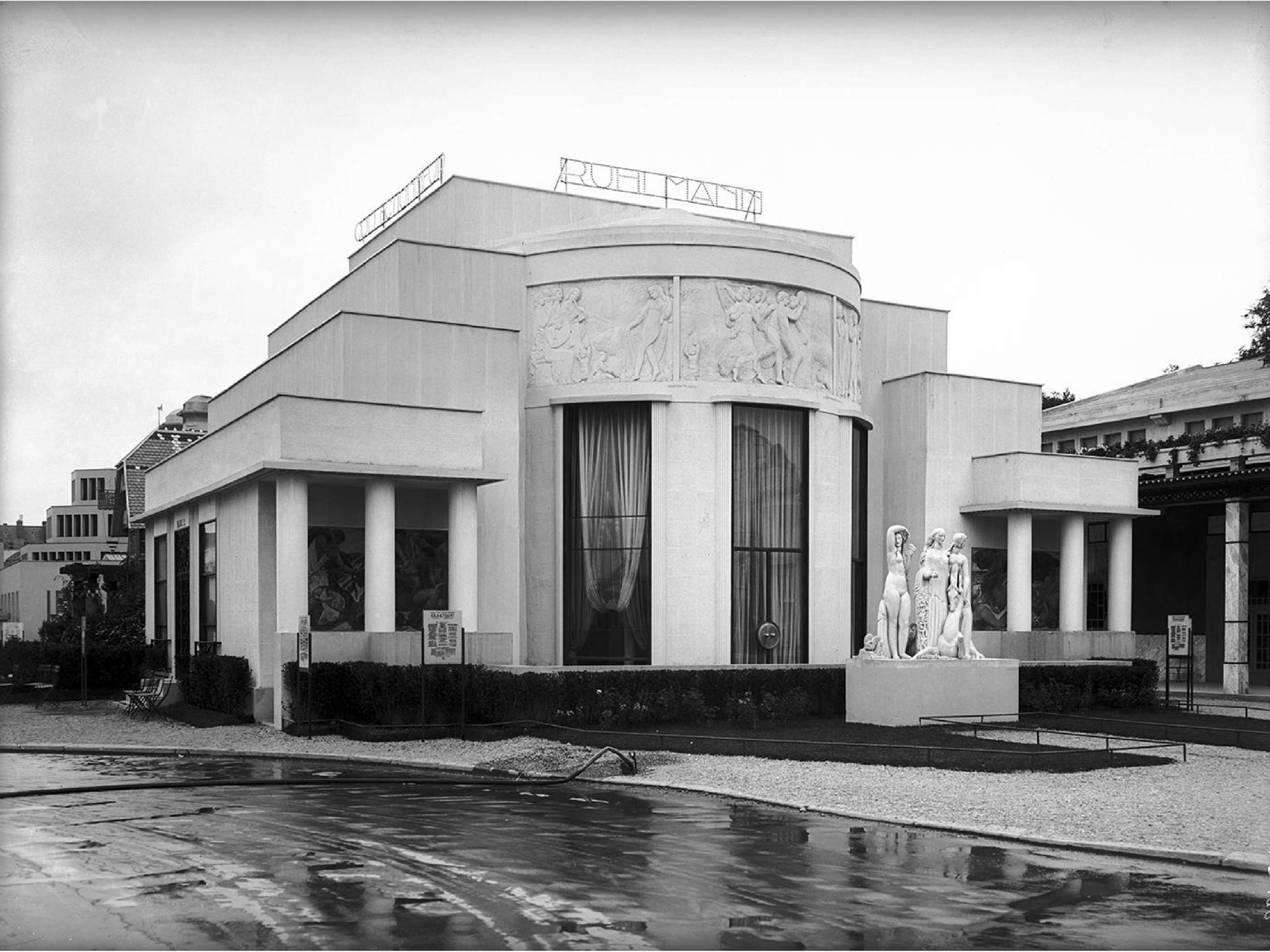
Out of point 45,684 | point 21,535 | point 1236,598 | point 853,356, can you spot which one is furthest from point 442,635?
point 21,535

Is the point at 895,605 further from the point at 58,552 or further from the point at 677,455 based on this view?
the point at 58,552

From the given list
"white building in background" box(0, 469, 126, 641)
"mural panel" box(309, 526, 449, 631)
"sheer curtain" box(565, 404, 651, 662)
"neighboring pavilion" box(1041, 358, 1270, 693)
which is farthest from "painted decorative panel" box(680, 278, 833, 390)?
"white building in background" box(0, 469, 126, 641)

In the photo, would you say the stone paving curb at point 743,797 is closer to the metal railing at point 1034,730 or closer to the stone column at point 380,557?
the stone column at point 380,557

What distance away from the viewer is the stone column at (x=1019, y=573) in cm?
4009

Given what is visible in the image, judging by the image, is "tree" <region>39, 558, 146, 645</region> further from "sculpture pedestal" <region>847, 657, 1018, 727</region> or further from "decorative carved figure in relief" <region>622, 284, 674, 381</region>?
"sculpture pedestal" <region>847, 657, 1018, 727</region>

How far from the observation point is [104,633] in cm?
4919

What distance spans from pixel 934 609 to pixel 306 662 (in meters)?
13.1

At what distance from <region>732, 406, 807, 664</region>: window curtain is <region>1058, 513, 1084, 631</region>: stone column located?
9775mm

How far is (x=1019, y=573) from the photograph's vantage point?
1585 inches

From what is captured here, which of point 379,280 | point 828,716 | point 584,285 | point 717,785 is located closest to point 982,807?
point 717,785

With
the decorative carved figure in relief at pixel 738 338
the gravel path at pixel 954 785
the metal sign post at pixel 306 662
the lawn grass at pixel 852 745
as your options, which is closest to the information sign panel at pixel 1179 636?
the gravel path at pixel 954 785

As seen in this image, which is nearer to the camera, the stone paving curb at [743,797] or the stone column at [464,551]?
the stone paving curb at [743,797]

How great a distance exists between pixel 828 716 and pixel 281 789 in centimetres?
1517

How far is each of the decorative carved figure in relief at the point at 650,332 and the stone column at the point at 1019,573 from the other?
1270 centimetres
